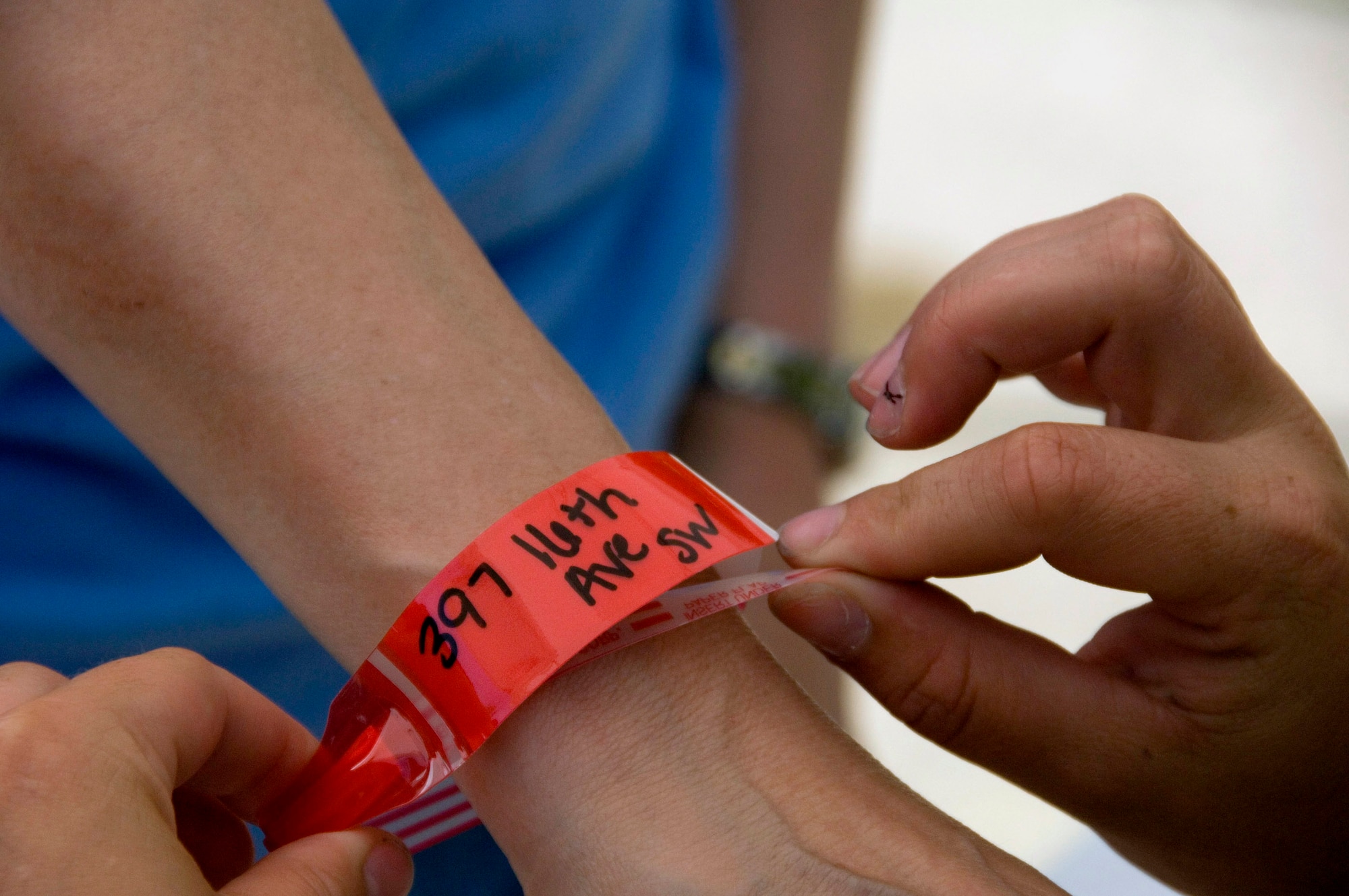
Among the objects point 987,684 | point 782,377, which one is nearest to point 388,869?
point 987,684

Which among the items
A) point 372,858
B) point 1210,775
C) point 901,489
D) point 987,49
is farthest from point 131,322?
point 987,49

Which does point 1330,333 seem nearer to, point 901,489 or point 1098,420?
point 1098,420

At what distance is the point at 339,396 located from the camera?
0.78m

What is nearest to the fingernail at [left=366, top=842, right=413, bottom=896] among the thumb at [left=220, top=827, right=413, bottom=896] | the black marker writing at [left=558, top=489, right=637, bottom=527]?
the thumb at [left=220, top=827, right=413, bottom=896]

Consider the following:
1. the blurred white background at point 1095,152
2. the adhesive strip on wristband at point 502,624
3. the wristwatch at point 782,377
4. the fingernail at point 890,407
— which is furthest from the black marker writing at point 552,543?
the blurred white background at point 1095,152

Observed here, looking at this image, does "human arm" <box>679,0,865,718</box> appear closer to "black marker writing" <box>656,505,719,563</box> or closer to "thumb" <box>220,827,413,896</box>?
"black marker writing" <box>656,505,719,563</box>

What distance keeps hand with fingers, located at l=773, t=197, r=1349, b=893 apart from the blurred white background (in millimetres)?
1393

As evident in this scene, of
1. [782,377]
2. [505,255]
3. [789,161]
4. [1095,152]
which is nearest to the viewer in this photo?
[505,255]

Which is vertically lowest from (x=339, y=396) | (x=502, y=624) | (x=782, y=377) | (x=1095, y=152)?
(x=1095, y=152)

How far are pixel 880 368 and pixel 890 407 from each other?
0.14 ft

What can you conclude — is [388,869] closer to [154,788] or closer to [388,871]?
[388,871]

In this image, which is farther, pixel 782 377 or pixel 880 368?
pixel 782 377

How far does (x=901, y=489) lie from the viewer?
84 cm

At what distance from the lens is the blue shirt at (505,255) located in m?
0.96
